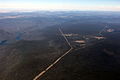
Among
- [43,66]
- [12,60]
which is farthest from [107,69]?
[12,60]

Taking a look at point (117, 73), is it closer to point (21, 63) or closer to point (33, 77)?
point (33, 77)

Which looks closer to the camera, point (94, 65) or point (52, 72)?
point (52, 72)

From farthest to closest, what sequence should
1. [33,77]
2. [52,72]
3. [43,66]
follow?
[43,66] → [52,72] → [33,77]

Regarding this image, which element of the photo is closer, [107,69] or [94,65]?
[107,69]

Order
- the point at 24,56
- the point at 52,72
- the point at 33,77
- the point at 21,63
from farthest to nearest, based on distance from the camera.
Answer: the point at 24,56 → the point at 21,63 → the point at 52,72 → the point at 33,77

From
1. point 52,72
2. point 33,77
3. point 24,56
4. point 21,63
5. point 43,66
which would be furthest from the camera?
point 24,56

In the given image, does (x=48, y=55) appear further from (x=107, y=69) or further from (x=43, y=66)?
(x=107, y=69)

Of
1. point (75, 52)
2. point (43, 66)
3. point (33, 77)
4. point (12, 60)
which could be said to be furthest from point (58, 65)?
point (12, 60)
